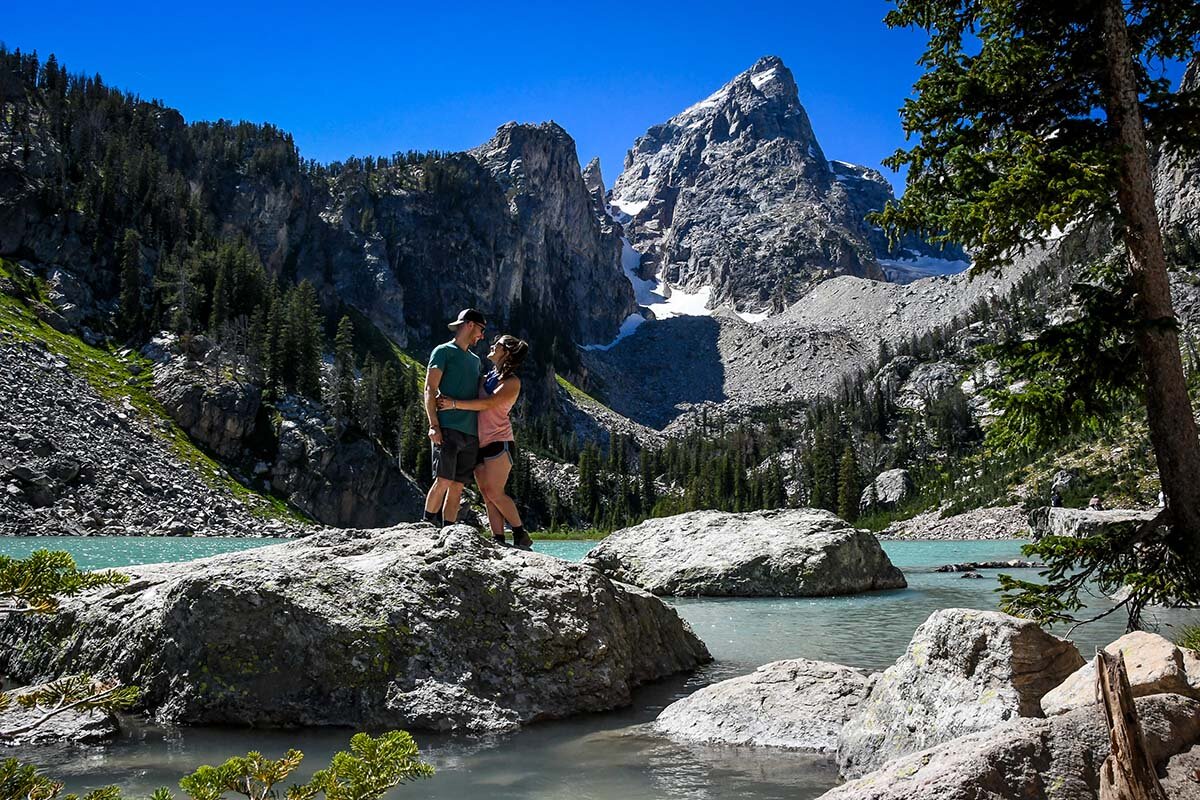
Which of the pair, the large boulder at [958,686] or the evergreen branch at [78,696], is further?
the large boulder at [958,686]

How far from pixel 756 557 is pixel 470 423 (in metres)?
13.2

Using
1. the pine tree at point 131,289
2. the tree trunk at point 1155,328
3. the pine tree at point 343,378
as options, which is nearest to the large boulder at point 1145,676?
the tree trunk at point 1155,328

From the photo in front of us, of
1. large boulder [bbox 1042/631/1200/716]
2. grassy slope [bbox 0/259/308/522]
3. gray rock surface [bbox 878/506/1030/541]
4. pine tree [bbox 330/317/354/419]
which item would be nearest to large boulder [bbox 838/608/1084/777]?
large boulder [bbox 1042/631/1200/716]

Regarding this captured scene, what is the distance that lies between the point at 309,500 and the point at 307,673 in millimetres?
90252

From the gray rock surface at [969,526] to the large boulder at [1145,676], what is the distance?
112962 mm

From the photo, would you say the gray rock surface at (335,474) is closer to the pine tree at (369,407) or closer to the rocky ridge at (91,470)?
the pine tree at (369,407)

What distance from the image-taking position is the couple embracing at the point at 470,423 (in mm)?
10562

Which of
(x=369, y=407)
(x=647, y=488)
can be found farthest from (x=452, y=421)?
(x=647, y=488)

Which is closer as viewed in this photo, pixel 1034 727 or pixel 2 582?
pixel 2 582

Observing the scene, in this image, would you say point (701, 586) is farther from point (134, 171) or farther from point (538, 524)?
point (134, 171)

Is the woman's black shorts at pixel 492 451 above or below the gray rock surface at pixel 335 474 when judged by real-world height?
below

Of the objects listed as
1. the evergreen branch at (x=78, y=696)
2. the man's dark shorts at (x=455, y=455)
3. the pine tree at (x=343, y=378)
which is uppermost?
the pine tree at (x=343, y=378)

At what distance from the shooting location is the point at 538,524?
130250 mm

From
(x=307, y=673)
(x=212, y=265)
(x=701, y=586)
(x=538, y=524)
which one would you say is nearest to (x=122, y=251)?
(x=212, y=265)
